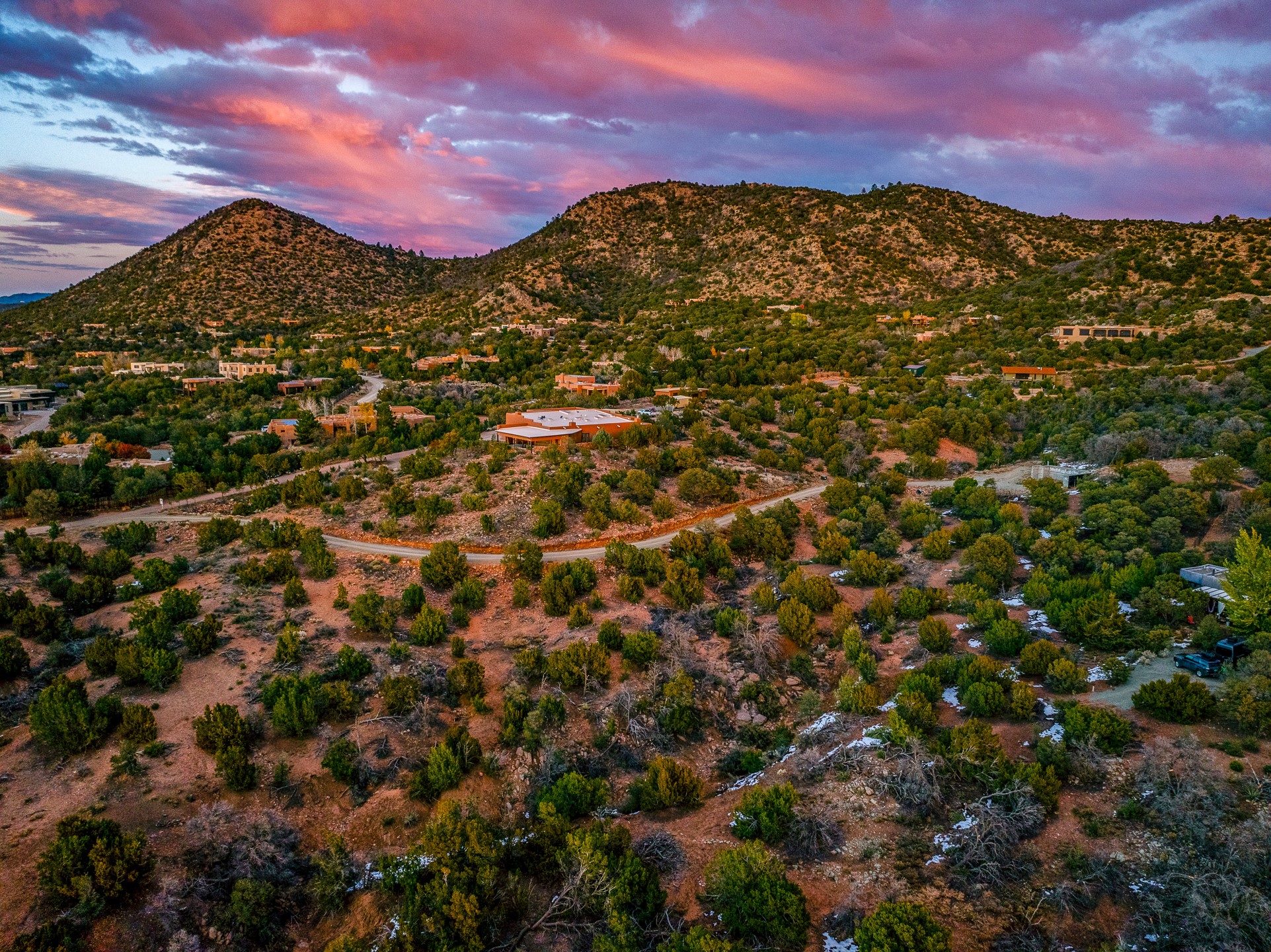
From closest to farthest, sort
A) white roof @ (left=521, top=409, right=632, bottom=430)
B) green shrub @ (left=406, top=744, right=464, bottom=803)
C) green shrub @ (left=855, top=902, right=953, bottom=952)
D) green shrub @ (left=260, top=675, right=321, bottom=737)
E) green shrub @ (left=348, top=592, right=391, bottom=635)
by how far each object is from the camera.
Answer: green shrub @ (left=855, top=902, right=953, bottom=952) → green shrub @ (left=406, top=744, right=464, bottom=803) → green shrub @ (left=260, top=675, right=321, bottom=737) → green shrub @ (left=348, top=592, right=391, bottom=635) → white roof @ (left=521, top=409, right=632, bottom=430)

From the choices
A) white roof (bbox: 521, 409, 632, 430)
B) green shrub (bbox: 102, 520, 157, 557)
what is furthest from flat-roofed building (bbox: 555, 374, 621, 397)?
green shrub (bbox: 102, 520, 157, 557)

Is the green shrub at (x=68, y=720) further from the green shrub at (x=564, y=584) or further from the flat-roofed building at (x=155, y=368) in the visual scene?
the flat-roofed building at (x=155, y=368)

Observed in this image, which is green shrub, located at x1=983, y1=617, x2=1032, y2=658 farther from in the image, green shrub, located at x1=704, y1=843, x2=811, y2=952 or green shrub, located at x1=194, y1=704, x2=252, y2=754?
green shrub, located at x1=194, y1=704, x2=252, y2=754

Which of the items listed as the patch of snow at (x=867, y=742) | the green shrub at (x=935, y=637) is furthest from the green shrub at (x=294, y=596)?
the green shrub at (x=935, y=637)

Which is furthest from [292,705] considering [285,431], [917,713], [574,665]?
[285,431]

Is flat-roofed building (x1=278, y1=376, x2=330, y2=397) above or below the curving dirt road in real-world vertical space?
above

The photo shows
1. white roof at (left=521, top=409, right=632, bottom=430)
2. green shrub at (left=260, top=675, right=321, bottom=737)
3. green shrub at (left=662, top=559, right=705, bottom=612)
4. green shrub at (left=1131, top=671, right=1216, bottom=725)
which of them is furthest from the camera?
white roof at (left=521, top=409, right=632, bottom=430)

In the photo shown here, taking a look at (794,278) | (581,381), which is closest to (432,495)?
(581,381)
